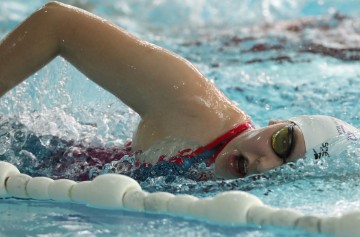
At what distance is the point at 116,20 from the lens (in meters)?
6.86

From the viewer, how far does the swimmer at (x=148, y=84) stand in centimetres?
243

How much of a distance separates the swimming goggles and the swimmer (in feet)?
0.06

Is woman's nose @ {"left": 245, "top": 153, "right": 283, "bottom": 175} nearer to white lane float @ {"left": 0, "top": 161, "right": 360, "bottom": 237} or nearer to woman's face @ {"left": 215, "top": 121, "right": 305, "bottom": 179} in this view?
woman's face @ {"left": 215, "top": 121, "right": 305, "bottom": 179}

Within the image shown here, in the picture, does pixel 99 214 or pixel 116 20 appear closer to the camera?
pixel 99 214

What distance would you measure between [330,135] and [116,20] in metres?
4.65

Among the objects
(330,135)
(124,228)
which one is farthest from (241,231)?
(330,135)

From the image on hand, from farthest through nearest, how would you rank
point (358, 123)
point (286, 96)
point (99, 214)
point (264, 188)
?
point (286, 96), point (358, 123), point (264, 188), point (99, 214)

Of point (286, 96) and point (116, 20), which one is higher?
point (116, 20)

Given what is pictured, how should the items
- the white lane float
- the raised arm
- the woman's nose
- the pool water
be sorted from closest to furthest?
the white lane float, the pool water, the woman's nose, the raised arm

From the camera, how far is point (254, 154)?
7.80 ft

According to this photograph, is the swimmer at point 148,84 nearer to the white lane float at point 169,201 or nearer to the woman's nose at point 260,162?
the woman's nose at point 260,162

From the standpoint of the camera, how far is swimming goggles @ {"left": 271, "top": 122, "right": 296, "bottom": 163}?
7.80 ft

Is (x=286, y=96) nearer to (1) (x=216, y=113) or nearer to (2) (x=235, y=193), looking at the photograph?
(1) (x=216, y=113)

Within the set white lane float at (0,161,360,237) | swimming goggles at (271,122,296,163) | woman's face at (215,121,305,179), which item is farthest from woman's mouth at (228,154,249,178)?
white lane float at (0,161,360,237)
